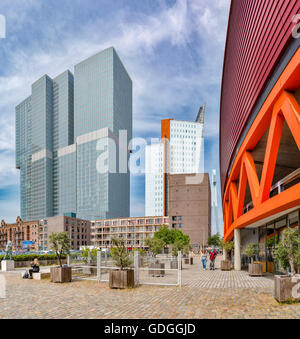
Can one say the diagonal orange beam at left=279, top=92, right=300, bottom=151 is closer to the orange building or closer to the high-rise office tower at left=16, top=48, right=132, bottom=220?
the orange building

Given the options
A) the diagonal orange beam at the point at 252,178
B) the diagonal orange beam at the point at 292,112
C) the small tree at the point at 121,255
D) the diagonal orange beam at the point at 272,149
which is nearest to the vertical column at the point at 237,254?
the diagonal orange beam at the point at 252,178

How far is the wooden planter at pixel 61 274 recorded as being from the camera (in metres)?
16.6

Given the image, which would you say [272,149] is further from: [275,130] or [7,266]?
[7,266]

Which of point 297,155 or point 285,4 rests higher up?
point 285,4

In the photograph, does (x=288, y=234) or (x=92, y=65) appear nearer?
(x=288, y=234)

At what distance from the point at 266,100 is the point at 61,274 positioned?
44.1 feet

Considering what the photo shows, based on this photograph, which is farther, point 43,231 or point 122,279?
point 43,231

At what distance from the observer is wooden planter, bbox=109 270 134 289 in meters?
13.9

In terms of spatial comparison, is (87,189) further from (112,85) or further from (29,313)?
(29,313)

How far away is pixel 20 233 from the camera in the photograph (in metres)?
125

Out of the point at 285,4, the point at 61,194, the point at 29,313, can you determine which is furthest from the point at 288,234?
the point at 61,194

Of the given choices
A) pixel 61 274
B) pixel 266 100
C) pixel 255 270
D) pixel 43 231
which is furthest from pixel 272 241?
pixel 43 231
